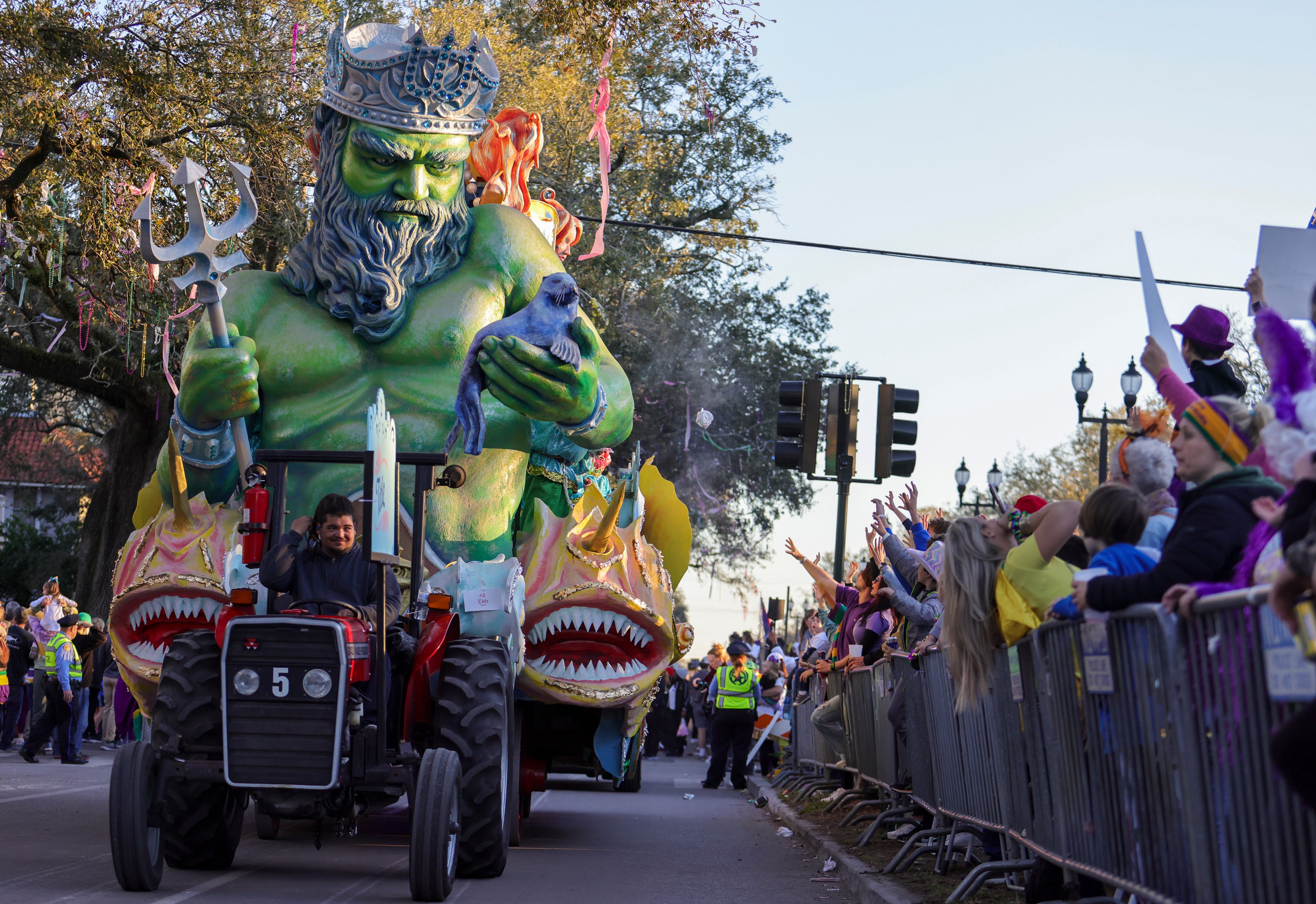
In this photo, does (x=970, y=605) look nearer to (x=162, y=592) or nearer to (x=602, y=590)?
(x=602, y=590)

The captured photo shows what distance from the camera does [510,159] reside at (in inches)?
421

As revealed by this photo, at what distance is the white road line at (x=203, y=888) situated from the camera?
6.58 metres

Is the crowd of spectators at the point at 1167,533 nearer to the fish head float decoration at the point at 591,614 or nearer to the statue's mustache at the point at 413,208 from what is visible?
the fish head float decoration at the point at 591,614

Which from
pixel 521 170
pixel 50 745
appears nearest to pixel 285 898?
pixel 521 170

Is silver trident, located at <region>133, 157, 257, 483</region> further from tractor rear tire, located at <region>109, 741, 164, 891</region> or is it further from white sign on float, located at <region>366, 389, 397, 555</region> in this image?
tractor rear tire, located at <region>109, 741, 164, 891</region>

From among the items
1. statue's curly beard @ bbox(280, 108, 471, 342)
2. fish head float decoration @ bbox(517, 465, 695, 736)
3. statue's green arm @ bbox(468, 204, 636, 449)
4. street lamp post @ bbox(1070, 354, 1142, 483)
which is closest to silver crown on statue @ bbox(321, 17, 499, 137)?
statue's curly beard @ bbox(280, 108, 471, 342)

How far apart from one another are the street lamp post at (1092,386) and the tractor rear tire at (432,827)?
1646 centimetres

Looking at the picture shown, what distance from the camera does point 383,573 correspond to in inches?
282

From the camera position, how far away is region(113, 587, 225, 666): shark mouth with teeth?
884cm

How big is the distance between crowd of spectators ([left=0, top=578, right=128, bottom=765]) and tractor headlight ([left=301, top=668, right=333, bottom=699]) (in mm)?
10061

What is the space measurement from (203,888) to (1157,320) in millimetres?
4883

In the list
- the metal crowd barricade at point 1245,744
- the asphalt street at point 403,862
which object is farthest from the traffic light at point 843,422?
the metal crowd barricade at point 1245,744

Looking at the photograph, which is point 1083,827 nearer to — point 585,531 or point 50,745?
point 585,531

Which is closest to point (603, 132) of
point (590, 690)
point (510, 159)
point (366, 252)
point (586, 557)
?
point (510, 159)
